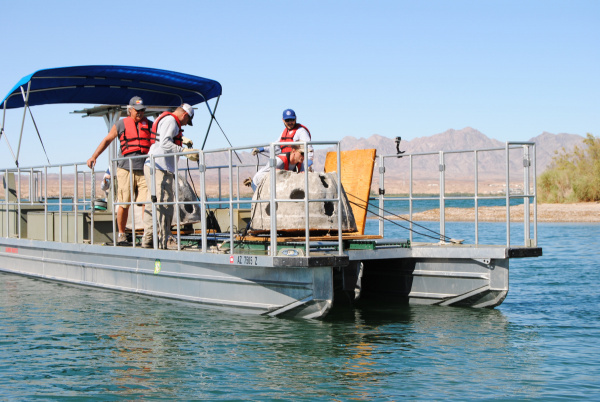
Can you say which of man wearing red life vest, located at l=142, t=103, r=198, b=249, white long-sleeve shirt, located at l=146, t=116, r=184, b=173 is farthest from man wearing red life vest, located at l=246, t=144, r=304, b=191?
white long-sleeve shirt, located at l=146, t=116, r=184, b=173

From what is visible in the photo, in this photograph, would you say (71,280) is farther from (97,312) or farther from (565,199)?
(565,199)

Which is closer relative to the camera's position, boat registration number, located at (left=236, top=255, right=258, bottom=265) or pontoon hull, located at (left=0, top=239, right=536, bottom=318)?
boat registration number, located at (left=236, top=255, right=258, bottom=265)

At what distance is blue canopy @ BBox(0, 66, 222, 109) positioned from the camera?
12.8m

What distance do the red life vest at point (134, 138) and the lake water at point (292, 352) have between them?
2.38 meters

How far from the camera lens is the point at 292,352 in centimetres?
789

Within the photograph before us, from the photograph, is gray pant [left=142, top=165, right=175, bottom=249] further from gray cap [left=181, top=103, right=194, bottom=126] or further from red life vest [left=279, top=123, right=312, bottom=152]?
red life vest [left=279, top=123, right=312, bottom=152]

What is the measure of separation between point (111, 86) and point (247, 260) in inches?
252

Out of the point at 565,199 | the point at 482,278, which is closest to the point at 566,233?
the point at 565,199

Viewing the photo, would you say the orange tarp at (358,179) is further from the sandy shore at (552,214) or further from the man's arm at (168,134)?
the sandy shore at (552,214)

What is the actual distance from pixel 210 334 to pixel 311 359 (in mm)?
1675

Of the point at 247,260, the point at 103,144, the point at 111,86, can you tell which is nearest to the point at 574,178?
the point at 111,86

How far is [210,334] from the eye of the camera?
8.80 m

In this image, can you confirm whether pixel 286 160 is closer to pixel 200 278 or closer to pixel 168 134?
pixel 168 134

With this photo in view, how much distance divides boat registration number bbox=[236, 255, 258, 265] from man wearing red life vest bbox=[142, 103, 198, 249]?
1.92 metres
